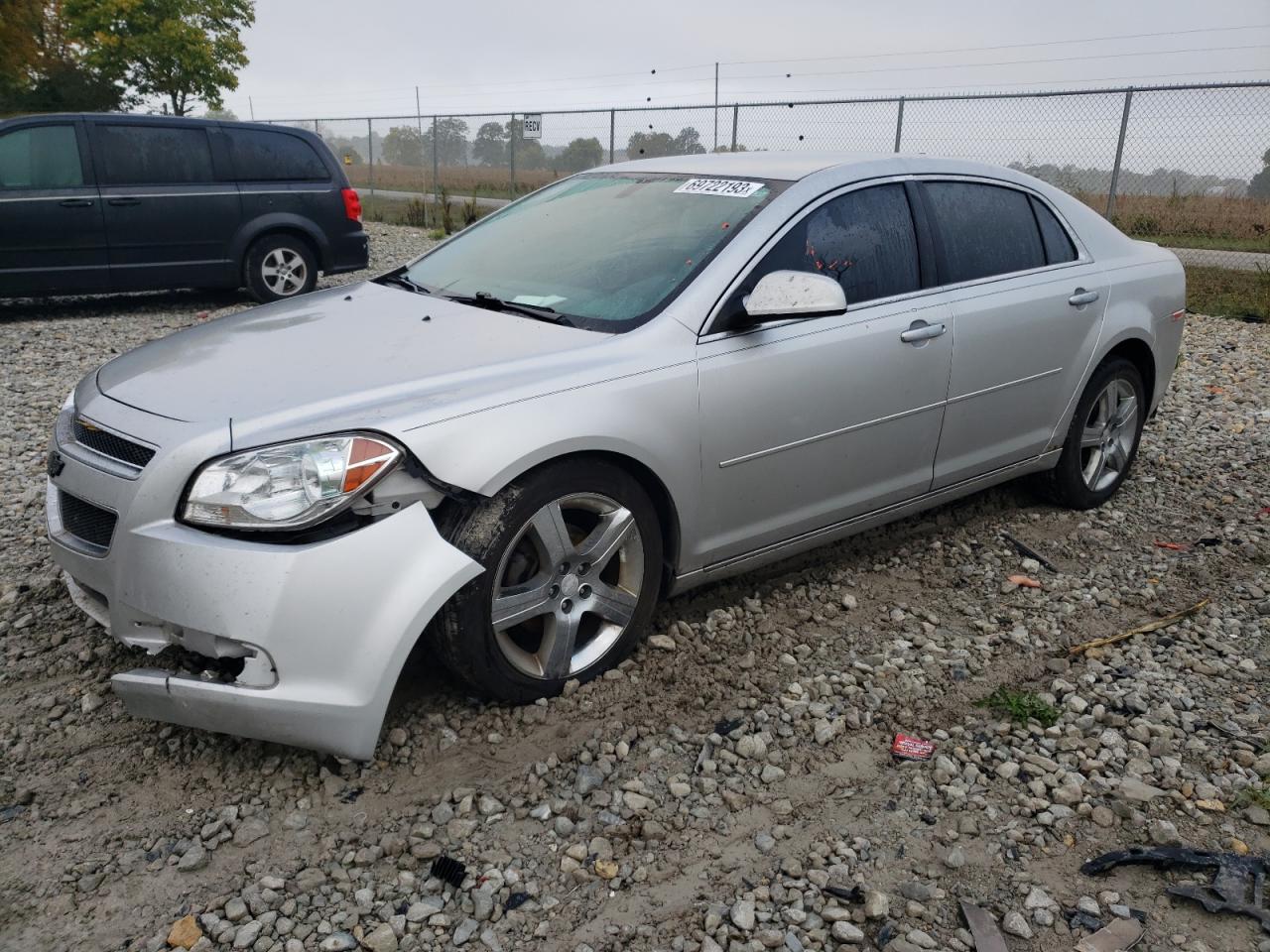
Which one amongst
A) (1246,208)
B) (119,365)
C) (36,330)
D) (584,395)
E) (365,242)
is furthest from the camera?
(1246,208)

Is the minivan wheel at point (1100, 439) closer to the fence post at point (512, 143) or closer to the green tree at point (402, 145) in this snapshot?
the fence post at point (512, 143)

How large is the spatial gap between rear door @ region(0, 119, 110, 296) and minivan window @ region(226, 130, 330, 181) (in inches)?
52.6

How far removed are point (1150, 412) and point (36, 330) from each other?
8.50 m

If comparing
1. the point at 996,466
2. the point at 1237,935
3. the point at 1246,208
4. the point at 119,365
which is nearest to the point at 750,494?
the point at 996,466

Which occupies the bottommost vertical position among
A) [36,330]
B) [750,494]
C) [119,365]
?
[36,330]

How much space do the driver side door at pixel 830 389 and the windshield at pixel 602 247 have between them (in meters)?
0.23

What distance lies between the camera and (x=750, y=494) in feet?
11.7

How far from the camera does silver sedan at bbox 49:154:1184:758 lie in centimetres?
271

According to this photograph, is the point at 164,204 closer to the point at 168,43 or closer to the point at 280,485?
the point at 280,485

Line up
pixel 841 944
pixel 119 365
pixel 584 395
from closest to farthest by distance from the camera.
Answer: pixel 841 944 → pixel 584 395 → pixel 119 365

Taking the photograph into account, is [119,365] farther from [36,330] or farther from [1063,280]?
[36,330]

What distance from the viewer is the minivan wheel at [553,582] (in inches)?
116

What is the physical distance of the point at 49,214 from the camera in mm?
8984

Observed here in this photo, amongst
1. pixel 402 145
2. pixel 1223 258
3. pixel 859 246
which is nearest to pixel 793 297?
pixel 859 246
